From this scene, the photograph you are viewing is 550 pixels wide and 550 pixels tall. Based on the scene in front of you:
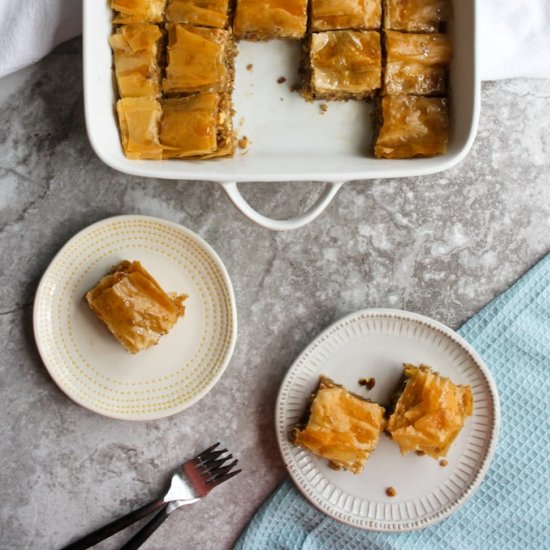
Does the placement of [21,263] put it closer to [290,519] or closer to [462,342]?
[290,519]

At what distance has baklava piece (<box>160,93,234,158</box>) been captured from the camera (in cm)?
203

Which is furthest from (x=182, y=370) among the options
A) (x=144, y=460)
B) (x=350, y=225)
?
(x=350, y=225)

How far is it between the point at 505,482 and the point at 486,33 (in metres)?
1.46

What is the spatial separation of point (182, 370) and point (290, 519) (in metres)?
0.61

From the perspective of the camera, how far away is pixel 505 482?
2.34 metres

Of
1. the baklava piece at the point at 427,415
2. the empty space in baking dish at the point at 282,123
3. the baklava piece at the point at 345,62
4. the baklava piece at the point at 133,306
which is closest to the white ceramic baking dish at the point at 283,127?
the empty space in baking dish at the point at 282,123

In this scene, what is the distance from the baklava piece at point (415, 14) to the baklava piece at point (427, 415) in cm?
105

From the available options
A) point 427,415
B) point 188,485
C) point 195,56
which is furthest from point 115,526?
point 195,56

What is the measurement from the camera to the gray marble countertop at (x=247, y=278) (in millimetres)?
2264

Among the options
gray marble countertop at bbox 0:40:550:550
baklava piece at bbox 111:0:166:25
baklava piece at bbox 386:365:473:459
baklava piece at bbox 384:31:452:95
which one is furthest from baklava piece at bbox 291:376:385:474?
baklava piece at bbox 111:0:166:25

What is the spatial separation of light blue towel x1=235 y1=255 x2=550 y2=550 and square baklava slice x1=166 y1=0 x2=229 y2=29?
1255 millimetres

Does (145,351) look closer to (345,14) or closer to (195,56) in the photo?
(195,56)

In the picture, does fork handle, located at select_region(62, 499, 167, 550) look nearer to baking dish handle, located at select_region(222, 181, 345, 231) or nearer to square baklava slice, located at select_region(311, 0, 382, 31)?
baking dish handle, located at select_region(222, 181, 345, 231)

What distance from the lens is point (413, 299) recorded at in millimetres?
2340
